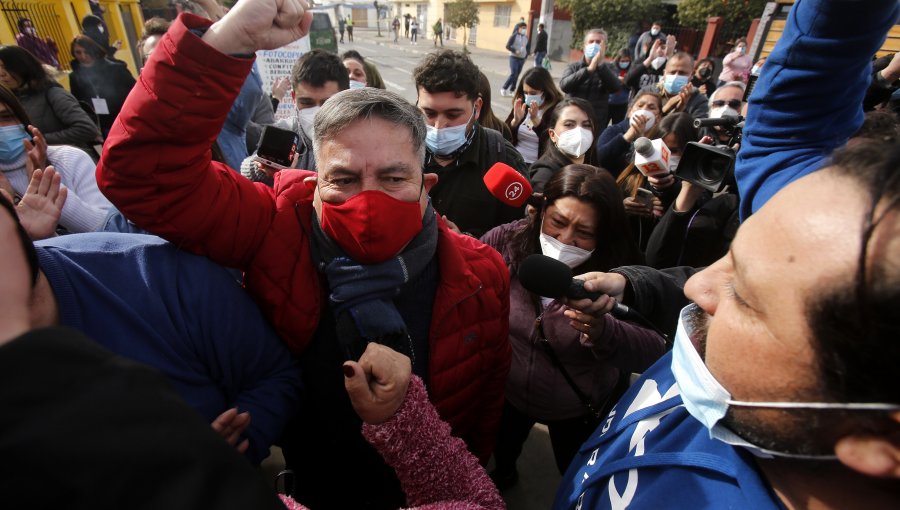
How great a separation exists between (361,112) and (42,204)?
125 centimetres

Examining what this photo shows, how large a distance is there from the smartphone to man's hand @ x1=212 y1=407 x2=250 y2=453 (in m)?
1.36

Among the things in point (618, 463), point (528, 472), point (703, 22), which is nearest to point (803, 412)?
point (618, 463)

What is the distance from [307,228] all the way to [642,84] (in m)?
8.81

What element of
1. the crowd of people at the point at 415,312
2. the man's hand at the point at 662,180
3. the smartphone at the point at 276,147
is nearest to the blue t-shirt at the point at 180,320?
the crowd of people at the point at 415,312

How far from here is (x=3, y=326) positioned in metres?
0.44

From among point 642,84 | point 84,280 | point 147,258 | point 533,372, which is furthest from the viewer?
point 642,84

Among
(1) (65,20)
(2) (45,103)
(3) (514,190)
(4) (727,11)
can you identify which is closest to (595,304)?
(3) (514,190)

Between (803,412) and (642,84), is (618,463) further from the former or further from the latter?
(642,84)

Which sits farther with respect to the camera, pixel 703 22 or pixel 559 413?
pixel 703 22

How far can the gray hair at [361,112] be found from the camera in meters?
1.38

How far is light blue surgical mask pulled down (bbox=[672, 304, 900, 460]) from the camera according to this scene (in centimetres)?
71

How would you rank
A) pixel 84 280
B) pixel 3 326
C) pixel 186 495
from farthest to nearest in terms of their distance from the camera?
pixel 84 280 < pixel 3 326 < pixel 186 495

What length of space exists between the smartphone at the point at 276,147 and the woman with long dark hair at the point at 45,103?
8.63 feet

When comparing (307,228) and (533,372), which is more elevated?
(307,228)
